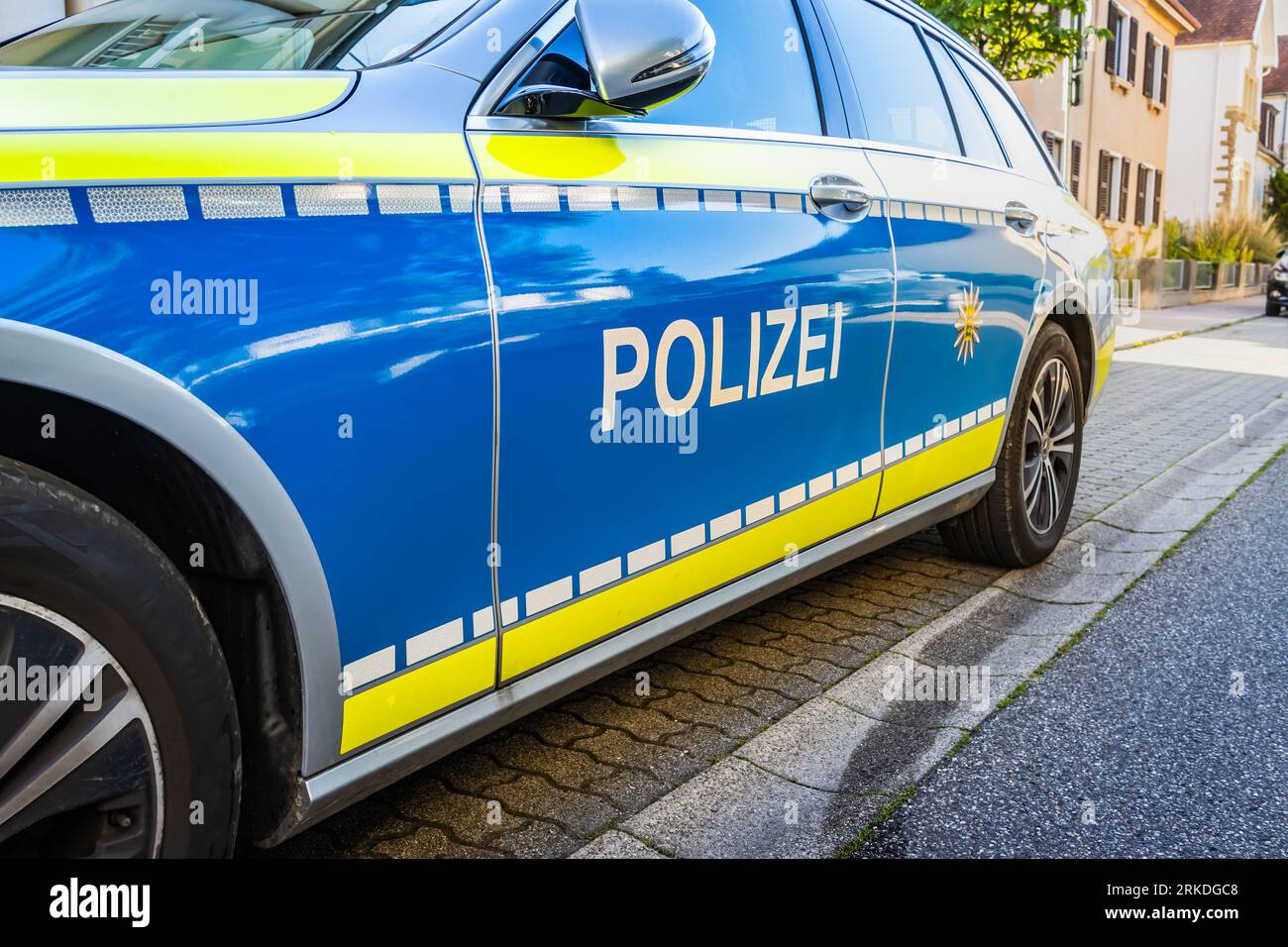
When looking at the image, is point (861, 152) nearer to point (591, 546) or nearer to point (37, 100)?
point (591, 546)

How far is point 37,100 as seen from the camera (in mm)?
1369

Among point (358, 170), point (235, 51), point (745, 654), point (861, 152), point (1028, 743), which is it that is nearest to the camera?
point (358, 170)

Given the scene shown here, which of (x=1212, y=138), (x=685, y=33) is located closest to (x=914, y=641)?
(x=685, y=33)

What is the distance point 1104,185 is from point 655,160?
2740 cm

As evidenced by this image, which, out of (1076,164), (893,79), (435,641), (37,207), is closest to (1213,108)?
(1076,164)

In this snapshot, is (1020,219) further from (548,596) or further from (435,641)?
(435,641)

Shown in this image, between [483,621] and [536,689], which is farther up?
[483,621]

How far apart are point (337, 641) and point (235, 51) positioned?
1.03m

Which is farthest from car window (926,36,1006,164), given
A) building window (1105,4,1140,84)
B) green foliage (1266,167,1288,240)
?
green foliage (1266,167,1288,240)

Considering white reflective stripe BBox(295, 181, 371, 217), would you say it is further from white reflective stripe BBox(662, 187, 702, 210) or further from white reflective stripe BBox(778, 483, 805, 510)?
white reflective stripe BBox(778, 483, 805, 510)

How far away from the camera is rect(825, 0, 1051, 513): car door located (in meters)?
3.05

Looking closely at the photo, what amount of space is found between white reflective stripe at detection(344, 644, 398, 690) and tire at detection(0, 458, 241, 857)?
7.0 inches

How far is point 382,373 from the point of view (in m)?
1.64

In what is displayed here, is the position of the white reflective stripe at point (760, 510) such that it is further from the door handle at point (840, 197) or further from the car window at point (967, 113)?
the car window at point (967, 113)
